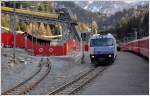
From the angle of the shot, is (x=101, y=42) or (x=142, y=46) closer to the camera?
(x=101, y=42)

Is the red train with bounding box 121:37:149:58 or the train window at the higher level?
the train window

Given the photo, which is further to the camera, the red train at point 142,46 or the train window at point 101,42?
the red train at point 142,46

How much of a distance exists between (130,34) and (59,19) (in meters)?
56.8

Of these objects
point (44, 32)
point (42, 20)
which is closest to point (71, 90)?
point (42, 20)

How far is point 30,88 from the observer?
838 inches

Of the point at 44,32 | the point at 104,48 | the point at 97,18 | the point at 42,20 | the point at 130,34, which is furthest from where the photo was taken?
the point at 97,18

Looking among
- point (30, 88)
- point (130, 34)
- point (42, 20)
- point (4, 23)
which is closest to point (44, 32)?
point (4, 23)

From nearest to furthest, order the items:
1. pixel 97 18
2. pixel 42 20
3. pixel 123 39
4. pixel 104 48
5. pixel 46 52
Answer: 1. pixel 104 48
2. pixel 46 52
3. pixel 42 20
4. pixel 123 39
5. pixel 97 18

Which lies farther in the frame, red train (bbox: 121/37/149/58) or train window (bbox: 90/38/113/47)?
red train (bbox: 121/37/149/58)

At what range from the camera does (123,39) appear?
155625mm

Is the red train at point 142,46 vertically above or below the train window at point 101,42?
below

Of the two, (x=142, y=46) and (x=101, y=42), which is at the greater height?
(x=101, y=42)

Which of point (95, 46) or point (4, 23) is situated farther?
point (4, 23)

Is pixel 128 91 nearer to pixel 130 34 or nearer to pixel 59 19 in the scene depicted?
pixel 59 19
